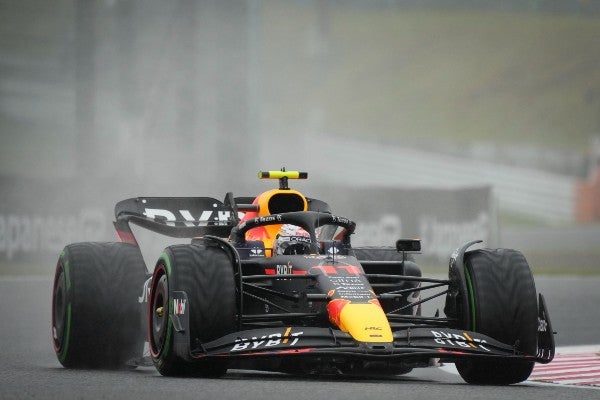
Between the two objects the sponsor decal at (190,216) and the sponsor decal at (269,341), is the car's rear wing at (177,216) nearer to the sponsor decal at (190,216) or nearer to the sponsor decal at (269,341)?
the sponsor decal at (190,216)

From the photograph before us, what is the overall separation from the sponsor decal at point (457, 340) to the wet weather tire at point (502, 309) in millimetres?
181

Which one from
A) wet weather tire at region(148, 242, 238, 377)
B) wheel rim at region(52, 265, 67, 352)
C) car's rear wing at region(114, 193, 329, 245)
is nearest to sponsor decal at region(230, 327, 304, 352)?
wet weather tire at region(148, 242, 238, 377)

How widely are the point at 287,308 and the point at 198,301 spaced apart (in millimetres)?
1046

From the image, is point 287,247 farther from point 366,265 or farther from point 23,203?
point 23,203

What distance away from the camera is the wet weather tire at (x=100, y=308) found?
1111cm

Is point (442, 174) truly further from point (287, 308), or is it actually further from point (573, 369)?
point (287, 308)

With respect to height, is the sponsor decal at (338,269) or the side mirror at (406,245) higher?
the side mirror at (406,245)

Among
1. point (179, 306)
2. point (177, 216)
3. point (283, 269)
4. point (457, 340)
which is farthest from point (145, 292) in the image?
point (457, 340)

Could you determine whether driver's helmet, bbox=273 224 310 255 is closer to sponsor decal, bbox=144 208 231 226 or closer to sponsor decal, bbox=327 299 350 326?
sponsor decal, bbox=327 299 350 326

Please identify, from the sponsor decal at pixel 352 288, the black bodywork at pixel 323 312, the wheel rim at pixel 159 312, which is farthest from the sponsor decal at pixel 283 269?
the wheel rim at pixel 159 312

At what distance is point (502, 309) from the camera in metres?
9.98

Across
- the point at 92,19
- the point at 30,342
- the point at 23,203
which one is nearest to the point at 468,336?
the point at 30,342

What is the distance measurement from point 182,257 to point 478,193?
16494mm

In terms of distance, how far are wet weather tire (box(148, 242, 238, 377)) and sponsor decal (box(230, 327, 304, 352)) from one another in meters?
0.23
